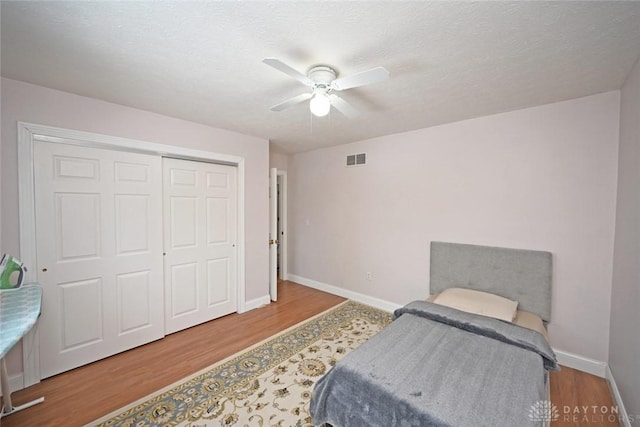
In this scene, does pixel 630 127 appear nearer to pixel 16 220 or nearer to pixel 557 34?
pixel 557 34

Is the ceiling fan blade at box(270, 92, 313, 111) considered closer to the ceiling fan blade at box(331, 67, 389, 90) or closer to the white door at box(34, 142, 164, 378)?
the ceiling fan blade at box(331, 67, 389, 90)

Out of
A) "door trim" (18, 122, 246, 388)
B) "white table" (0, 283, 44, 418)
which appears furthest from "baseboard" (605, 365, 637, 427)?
"door trim" (18, 122, 246, 388)

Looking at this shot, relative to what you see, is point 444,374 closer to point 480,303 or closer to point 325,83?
point 480,303

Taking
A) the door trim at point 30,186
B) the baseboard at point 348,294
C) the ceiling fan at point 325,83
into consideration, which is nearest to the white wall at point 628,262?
the ceiling fan at point 325,83

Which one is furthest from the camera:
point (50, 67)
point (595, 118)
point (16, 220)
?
point (595, 118)

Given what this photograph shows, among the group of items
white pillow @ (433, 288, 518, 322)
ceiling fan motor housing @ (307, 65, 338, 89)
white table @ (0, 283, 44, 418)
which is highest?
ceiling fan motor housing @ (307, 65, 338, 89)

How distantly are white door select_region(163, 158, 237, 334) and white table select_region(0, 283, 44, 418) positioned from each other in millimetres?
1081

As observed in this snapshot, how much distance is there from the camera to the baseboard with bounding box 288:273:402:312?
11.8 ft

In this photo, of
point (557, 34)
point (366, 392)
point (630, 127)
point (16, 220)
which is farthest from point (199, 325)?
point (630, 127)

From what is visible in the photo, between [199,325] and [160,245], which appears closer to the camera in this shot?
[160,245]

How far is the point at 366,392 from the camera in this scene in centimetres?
148

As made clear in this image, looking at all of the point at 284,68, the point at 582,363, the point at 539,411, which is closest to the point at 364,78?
the point at 284,68

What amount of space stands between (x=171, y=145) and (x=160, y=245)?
1119mm

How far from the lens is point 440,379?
1.49 metres
